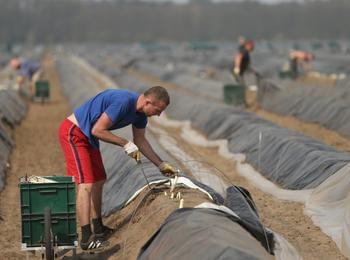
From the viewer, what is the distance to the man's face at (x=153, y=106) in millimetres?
6691

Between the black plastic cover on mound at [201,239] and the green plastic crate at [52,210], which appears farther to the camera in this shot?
the green plastic crate at [52,210]

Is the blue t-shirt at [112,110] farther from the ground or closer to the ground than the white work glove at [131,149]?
farther from the ground

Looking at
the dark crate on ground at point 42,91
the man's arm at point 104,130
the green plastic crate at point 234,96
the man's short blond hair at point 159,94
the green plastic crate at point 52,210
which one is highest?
the man's short blond hair at point 159,94

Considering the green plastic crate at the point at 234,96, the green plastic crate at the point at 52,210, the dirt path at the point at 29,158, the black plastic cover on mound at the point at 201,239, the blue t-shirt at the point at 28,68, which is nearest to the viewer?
the black plastic cover on mound at the point at 201,239

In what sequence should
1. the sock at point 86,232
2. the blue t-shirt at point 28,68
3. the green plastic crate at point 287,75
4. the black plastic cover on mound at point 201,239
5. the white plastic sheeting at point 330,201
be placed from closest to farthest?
the black plastic cover on mound at point 201,239, the sock at point 86,232, the white plastic sheeting at point 330,201, the blue t-shirt at point 28,68, the green plastic crate at point 287,75

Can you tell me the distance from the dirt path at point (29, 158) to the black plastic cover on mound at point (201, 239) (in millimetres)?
2081

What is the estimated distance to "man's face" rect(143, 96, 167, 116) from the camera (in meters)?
6.69

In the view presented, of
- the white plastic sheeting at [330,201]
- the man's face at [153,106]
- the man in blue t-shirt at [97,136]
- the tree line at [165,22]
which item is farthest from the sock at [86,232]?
the tree line at [165,22]

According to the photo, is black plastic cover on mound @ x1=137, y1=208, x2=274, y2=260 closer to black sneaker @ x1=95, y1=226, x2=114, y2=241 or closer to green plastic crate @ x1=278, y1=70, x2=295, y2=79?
black sneaker @ x1=95, y1=226, x2=114, y2=241

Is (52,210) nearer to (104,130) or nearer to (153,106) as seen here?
(104,130)

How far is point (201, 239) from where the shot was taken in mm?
5691

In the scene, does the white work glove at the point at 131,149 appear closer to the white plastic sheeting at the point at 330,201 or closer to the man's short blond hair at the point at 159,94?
the man's short blond hair at the point at 159,94

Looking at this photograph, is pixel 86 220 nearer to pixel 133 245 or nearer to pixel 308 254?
pixel 133 245

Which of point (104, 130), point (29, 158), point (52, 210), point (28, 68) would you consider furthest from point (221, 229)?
point (28, 68)
